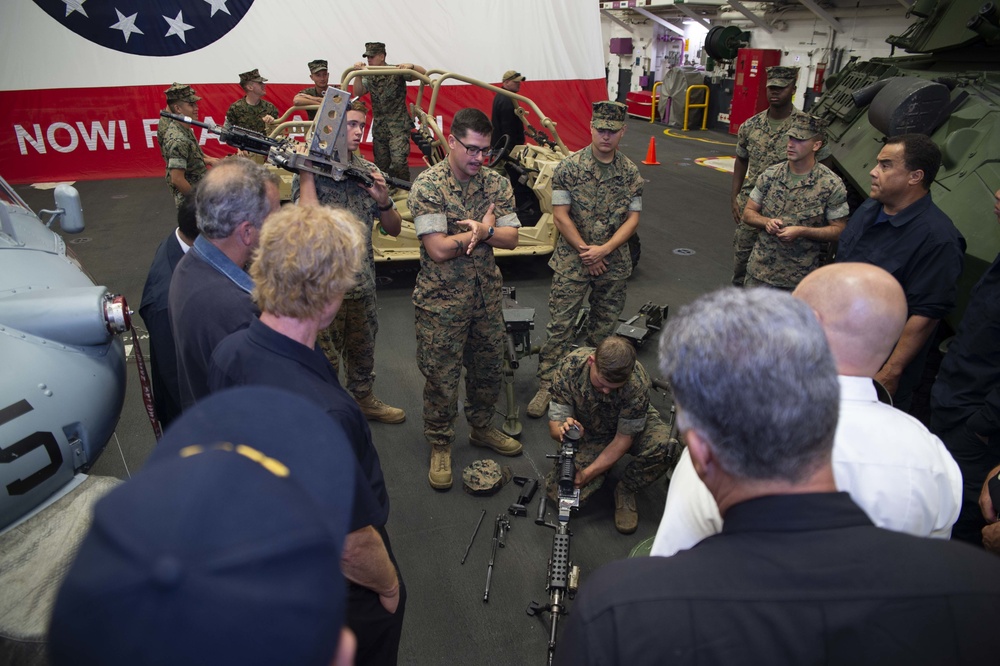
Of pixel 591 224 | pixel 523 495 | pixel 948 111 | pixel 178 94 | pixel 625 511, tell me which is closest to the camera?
pixel 625 511

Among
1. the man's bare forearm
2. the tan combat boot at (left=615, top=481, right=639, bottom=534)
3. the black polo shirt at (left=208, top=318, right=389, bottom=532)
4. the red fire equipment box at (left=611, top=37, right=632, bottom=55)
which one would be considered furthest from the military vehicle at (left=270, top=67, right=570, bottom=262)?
the red fire equipment box at (left=611, top=37, right=632, bottom=55)

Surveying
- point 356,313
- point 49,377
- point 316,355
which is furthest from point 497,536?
point 49,377

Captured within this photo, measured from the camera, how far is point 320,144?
3109 mm

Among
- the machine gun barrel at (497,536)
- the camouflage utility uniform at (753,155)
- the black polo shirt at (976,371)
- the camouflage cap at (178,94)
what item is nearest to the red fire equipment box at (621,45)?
the camouflage utility uniform at (753,155)

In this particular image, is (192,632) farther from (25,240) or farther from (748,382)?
(25,240)

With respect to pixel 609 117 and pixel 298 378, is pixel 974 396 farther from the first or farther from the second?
pixel 298 378

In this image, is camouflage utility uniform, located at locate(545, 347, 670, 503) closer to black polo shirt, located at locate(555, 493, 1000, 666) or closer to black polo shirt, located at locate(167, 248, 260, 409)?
black polo shirt, located at locate(167, 248, 260, 409)

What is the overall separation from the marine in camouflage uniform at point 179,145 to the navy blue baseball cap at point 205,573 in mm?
4774

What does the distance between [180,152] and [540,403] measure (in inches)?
137

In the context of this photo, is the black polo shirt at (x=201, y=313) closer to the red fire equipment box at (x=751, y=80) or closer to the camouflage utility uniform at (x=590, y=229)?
the camouflage utility uniform at (x=590, y=229)

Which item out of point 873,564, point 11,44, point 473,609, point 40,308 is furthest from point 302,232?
point 11,44

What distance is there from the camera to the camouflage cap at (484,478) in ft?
10.8

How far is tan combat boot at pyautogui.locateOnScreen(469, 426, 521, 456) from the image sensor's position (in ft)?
11.9

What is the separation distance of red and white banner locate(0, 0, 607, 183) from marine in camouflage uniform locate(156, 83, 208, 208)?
4.11 meters
